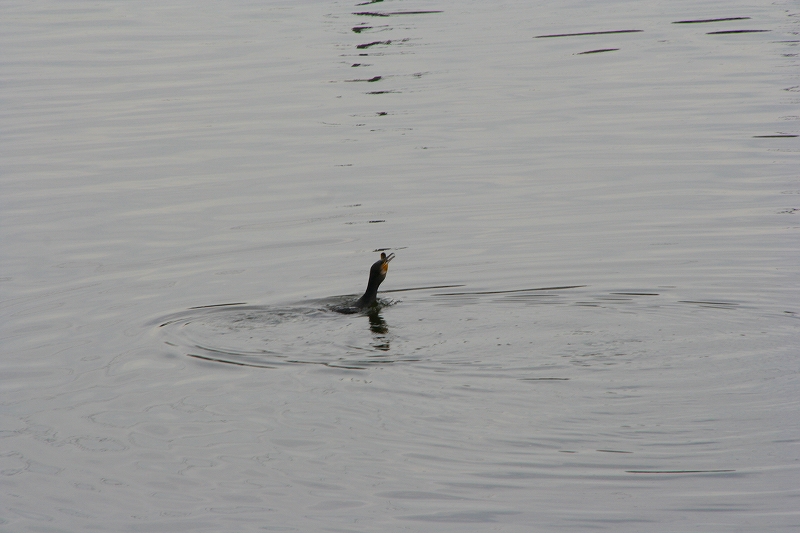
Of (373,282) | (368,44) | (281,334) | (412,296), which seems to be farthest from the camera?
(368,44)

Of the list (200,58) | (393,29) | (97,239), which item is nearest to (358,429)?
(97,239)

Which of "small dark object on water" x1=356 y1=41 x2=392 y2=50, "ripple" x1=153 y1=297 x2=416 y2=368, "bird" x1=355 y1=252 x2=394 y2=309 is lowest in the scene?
"ripple" x1=153 y1=297 x2=416 y2=368

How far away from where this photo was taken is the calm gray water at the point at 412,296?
20.3 feet

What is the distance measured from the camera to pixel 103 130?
18.2 metres

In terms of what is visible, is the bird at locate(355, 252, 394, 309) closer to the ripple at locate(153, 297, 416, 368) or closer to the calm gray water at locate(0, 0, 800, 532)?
the ripple at locate(153, 297, 416, 368)

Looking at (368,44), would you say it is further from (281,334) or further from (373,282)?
(281,334)

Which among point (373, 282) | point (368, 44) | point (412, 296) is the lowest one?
point (412, 296)

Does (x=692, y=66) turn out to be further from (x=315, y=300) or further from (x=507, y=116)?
(x=315, y=300)

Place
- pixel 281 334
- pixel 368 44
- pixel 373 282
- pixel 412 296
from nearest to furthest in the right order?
pixel 281 334, pixel 373 282, pixel 412 296, pixel 368 44

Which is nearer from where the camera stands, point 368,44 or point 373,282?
point 373,282

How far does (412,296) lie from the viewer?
32.3 feet

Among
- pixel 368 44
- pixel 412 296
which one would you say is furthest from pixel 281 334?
pixel 368 44

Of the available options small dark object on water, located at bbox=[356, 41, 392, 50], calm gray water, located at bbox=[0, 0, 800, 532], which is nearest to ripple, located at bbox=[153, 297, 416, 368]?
calm gray water, located at bbox=[0, 0, 800, 532]

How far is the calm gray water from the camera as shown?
618cm
